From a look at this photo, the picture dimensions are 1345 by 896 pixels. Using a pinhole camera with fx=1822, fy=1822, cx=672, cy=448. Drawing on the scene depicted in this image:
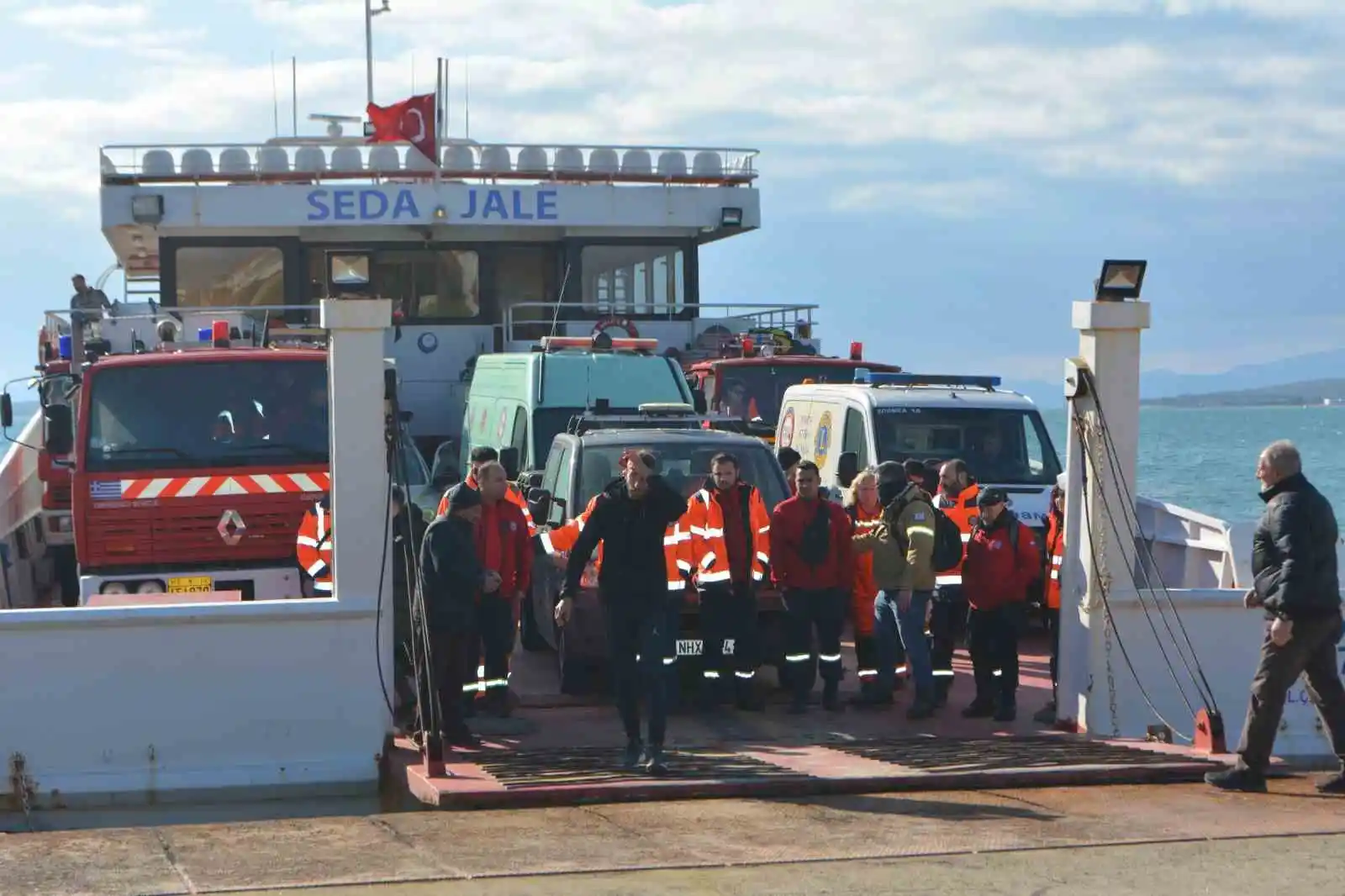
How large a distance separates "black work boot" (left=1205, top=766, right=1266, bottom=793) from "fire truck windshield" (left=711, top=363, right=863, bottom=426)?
37.1ft

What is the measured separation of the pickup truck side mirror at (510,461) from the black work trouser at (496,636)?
4043 mm

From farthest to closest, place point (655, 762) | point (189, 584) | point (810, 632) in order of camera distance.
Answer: point (189, 584) < point (810, 632) < point (655, 762)

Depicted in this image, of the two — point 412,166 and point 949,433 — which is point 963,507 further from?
point 412,166

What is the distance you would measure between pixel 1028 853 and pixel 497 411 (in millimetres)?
11021

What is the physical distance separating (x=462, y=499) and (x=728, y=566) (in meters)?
1.98

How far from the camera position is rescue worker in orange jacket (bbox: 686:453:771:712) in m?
11.3

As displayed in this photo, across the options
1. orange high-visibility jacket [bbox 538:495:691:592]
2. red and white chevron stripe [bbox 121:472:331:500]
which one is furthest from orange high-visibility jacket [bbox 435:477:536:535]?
red and white chevron stripe [bbox 121:472:331:500]

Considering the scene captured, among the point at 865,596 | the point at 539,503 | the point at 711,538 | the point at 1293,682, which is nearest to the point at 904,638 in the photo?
the point at 865,596

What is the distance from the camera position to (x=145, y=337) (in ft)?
55.2

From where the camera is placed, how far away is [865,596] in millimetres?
12172

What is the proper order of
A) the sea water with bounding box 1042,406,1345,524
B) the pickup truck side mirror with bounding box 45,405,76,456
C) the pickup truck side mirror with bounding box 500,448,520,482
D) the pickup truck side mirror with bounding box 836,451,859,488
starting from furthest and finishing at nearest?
the sea water with bounding box 1042,406,1345,524 < the pickup truck side mirror with bounding box 500,448,520,482 < the pickup truck side mirror with bounding box 836,451,859,488 < the pickup truck side mirror with bounding box 45,405,76,456

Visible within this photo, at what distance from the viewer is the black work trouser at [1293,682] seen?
8922 mm

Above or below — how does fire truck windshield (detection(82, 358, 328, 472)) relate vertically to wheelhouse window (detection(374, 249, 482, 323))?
below

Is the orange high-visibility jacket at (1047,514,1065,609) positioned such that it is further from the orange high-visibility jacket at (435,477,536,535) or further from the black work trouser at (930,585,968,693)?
the orange high-visibility jacket at (435,477,536,535)
